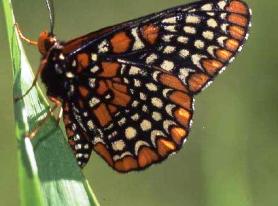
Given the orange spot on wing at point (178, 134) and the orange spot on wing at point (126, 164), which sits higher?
the orange spot on wing at point (178, 134)

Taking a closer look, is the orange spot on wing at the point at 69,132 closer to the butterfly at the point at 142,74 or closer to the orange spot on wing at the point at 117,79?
the butterfly at the point at 142,74

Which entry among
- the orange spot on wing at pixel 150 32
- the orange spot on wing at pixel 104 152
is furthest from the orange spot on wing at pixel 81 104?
the orange spot on wing at pixel 150 32

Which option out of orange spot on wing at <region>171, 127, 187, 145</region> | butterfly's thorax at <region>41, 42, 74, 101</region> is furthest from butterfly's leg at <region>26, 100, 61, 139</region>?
orange spot on wing at <region>171, 127, 187, 145</region>

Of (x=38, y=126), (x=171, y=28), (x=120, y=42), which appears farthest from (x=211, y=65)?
(x=38, y=126)

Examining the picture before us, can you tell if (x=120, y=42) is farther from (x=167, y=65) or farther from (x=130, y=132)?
(x=130, y=132)

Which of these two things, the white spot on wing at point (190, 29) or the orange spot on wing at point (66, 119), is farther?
the white spot on wing at point (190, 29)

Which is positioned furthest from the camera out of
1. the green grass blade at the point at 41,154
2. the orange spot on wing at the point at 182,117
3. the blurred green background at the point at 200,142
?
the blurred green background at the point at 200,142
